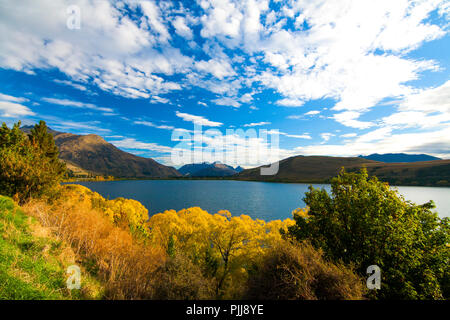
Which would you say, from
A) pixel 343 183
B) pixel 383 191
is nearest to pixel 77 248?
pixel 343 183

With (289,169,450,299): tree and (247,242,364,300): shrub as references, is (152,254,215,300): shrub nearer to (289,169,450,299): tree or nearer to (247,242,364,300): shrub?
(247,242,364,300): shrub

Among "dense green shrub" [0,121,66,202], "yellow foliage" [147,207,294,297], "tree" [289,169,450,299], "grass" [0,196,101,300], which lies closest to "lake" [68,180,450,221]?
"yellow foliage" [147,207,294,297]

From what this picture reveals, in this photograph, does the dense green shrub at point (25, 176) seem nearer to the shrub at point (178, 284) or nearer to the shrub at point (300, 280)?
the shrub at point (178, 284)

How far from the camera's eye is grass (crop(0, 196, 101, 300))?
19.8 ft

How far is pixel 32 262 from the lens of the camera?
722 centimetres

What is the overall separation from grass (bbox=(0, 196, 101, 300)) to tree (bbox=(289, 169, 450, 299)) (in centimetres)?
1461

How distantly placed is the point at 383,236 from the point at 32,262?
19.1 meters

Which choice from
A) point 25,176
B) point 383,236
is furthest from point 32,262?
point 383,236

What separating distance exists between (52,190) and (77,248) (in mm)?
7575

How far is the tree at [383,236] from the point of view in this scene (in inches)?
452

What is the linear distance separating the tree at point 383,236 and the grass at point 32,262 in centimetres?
1461
